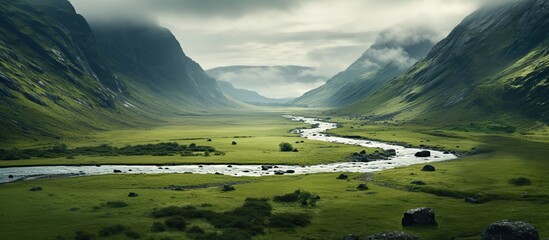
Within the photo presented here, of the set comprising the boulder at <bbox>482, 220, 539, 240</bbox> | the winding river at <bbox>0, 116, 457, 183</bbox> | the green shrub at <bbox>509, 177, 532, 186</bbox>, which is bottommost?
the boulder at <bbox>482, 220, 539, 240</bbox>

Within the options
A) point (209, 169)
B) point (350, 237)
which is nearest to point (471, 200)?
point (350, 237)

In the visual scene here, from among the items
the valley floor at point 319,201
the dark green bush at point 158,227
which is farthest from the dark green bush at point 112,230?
the dark green bush at point 158,227

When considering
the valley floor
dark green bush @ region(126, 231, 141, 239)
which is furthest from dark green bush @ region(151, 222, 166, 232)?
dark green bush @ region(126, 231, 141, 239)

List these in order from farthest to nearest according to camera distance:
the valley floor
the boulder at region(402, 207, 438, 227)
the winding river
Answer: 1. the winding river
2. the boulder at region(402, 207, 438, 227)
3. the valley floor

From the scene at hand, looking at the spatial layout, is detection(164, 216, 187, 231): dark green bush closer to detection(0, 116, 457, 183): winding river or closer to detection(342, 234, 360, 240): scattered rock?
detection(342, 234, 360, 240): scattered rock

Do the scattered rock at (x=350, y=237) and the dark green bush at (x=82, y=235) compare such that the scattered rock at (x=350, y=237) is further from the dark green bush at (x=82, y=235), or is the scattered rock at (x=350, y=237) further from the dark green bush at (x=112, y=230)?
the dark green bush at (x=82, y=235)

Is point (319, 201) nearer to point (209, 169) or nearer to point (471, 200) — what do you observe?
point (471, 200)
